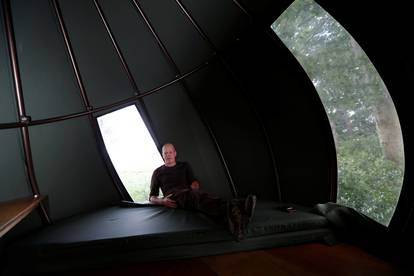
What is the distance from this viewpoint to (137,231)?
7.14ft

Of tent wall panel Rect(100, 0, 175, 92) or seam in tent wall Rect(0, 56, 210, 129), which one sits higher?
tent wall panel Rect(100, 0, 175, 92)

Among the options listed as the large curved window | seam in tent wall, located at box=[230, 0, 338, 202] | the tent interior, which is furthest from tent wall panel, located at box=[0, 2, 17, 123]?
the large curved window

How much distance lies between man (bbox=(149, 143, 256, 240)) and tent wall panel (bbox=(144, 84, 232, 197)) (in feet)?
0.94

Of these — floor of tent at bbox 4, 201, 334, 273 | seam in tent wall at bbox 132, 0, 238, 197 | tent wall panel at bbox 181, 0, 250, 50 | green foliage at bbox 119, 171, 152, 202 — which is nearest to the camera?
floor of tent at bbox 4, 201, 334, 273

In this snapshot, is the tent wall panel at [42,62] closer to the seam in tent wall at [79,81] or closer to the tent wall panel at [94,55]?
the seam in tent wall at [79,81]

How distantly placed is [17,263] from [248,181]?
10.2 ft

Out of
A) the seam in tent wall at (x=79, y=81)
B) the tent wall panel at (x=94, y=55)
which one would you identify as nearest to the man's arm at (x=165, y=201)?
the seam in tent wall at (x=79, y=81)

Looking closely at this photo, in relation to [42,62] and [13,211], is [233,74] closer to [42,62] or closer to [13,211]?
[42,62]

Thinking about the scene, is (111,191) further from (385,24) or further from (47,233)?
(385,24)

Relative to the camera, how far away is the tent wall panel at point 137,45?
2922mm

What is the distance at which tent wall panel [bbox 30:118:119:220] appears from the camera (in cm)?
287

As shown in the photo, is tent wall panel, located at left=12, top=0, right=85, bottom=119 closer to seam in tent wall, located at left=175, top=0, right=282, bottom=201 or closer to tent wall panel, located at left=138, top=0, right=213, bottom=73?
tent wall panel, located at left=138, top=0, right=213, bottom=73

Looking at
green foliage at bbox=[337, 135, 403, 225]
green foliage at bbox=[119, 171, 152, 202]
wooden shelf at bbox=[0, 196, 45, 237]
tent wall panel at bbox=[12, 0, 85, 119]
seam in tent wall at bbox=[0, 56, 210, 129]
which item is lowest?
green foliage at bbox=[337, 135, 403, 225]

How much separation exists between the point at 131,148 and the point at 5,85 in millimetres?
1815
